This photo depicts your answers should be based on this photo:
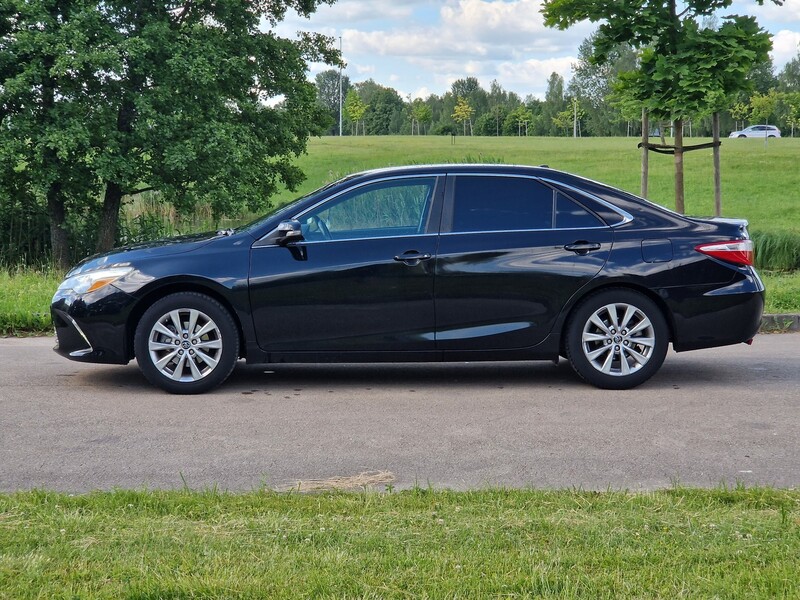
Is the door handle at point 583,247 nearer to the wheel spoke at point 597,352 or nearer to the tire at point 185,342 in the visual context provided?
the wheel spoke at point 597,352

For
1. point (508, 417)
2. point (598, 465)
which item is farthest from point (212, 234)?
point (598, 465)

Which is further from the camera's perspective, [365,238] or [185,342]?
[365,238]

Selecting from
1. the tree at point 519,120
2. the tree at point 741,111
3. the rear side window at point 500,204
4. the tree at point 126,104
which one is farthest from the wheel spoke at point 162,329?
the tree at point 519,120

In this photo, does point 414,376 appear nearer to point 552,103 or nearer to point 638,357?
point 638,357

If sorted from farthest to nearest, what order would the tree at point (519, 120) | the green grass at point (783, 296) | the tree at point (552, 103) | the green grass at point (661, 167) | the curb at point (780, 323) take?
the tree at point (552, 103) → the tree at point (519, 120) → the green grass at point (661, 167) → the green grass at point (783, 296) → the curb at point (780, 323)

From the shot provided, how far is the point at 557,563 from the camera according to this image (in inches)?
141

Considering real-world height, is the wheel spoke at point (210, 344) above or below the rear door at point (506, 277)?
below

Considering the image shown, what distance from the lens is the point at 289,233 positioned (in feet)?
24.1

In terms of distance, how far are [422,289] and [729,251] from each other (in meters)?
2.38

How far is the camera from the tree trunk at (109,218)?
19.2m

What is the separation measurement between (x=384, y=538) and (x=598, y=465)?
1.85 meters

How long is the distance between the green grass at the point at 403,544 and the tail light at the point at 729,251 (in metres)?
3.26

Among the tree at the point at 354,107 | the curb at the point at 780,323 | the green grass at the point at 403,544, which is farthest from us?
the tree at the point at 354,107

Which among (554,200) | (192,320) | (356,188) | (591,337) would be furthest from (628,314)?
(192,320)
